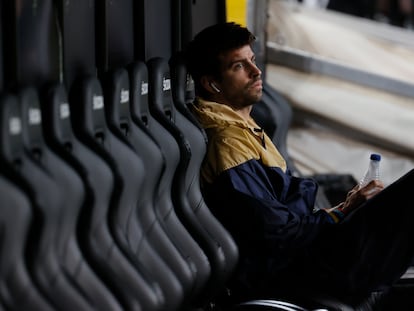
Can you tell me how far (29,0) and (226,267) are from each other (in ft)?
2.87

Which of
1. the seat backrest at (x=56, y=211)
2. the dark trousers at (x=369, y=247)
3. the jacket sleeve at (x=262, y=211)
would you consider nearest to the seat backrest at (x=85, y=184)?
the seat backrest at (x=56, y=211)

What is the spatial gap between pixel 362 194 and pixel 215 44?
1.93 feet

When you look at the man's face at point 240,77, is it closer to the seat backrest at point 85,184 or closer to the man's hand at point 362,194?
the man's hand at point 362,194

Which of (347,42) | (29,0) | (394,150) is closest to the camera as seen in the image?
(29,0)

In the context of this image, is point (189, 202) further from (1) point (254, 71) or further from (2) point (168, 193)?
(1) point (254, 71)

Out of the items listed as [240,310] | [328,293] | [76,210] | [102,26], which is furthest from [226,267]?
[102,26]

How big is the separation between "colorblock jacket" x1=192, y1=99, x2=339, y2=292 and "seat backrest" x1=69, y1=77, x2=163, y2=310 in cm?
30

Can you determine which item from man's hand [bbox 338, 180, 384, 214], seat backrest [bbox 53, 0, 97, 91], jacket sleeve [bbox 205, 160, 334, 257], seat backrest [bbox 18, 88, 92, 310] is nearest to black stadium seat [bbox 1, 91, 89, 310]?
seat backrest [bbox 18, 88, 92, 310]

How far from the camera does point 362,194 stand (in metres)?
2.58

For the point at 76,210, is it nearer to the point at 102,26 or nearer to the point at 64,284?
the point at 64,284

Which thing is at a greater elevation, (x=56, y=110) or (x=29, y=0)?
(x=29, y=0)

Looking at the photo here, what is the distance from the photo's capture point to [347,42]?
511cm

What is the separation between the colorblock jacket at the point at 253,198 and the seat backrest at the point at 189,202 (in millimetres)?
54

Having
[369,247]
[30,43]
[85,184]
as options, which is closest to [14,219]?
[85,184]
